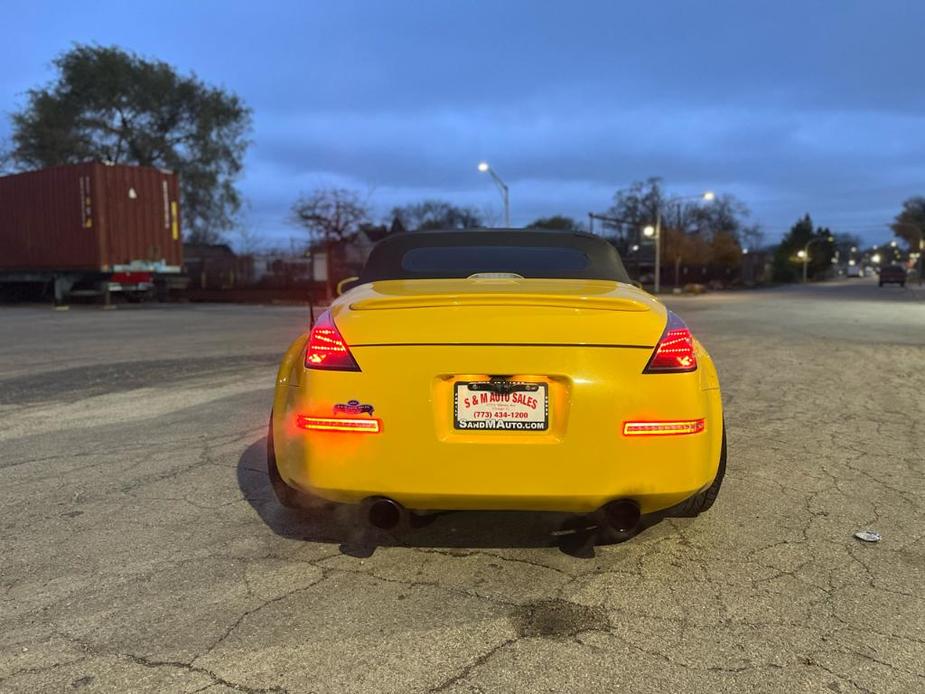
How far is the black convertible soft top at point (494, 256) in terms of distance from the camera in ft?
13.6

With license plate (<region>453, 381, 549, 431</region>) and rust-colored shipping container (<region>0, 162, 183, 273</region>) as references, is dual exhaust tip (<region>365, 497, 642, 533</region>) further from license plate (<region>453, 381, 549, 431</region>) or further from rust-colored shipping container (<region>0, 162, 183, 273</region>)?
rust-colored shipping container (<region>0, 162, 183, 273</region>)

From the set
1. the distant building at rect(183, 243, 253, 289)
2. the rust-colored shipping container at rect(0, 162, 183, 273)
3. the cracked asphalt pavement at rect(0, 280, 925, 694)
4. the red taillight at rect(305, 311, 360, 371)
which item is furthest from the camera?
the distant building at rect(183, 243, 253, 289)

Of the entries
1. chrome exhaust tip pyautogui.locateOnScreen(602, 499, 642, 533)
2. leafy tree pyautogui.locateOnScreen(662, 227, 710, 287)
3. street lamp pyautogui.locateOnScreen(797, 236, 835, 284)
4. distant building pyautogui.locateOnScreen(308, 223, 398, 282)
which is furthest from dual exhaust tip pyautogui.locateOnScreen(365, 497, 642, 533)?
street lamp pyautogui.locateOnScreen(797, 236, 835, 284)

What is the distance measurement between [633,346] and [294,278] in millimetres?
37186

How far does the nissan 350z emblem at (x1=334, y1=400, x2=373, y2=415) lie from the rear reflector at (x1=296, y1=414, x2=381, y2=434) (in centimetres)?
3

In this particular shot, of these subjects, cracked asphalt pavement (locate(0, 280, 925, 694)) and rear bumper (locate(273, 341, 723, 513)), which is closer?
cracked asphalt pavement (locate(0, 280, 925, 694))

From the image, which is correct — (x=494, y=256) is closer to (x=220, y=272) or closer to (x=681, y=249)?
(x=220, y=272)

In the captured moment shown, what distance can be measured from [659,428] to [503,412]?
609mm

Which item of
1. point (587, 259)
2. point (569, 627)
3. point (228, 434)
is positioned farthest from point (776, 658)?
point (228, 434)

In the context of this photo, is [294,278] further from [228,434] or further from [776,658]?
[776,658]

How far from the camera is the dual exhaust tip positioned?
9.02 feet

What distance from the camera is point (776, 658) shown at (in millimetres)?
2338

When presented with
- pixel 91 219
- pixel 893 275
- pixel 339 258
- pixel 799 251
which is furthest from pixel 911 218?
pixel 91 219

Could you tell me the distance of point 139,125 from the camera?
39.0 meters
